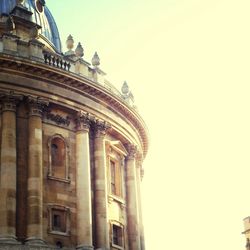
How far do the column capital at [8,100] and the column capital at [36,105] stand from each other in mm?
851

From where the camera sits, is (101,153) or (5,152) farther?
(101,153)

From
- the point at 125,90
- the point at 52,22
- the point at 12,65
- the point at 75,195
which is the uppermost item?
the point at 52,22

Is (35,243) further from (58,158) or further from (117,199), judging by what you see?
(117,199)

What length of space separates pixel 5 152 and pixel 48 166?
2856mm

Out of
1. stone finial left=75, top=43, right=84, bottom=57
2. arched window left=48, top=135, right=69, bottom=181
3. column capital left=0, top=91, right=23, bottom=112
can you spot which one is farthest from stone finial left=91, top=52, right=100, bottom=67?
column capital left=0, top=91, right=23, bottom=112

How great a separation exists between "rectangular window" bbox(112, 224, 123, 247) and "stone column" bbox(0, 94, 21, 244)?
828cm

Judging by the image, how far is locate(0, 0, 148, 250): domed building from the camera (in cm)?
3095

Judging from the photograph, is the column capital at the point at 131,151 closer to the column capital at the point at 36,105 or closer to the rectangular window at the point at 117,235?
the rectangular window at the point at 117,235

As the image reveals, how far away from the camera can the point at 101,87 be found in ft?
118

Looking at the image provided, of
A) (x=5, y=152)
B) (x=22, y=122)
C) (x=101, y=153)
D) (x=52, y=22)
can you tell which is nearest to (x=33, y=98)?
(x=22, y=122)

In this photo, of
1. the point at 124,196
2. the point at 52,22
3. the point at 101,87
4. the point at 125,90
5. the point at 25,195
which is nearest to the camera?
the point at 25,195

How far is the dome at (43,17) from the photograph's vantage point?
1834 inches

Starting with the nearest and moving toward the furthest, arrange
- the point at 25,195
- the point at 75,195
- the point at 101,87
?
the point at 25,195
the point at 75,195
the point at 101,87

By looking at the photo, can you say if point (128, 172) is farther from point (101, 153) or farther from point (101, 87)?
point (101, 87)
